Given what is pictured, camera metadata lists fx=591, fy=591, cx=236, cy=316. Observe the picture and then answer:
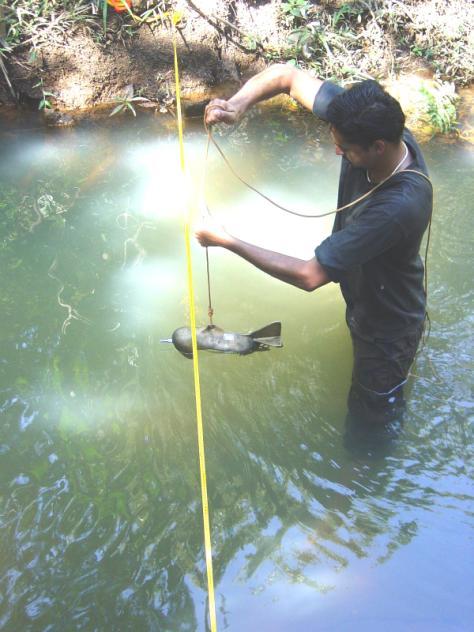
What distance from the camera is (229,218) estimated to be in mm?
4105

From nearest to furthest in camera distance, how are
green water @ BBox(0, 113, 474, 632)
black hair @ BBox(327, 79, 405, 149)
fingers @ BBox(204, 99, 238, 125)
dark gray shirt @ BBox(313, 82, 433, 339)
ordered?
black hair @ BBox(327, 79, 405, 149)
dark gray shirt @ BBox(313, 82, 433, 339)
green water @ BBox(0, 113, 474, 632)
fingers @ BBox(204, 99, 238, 125)

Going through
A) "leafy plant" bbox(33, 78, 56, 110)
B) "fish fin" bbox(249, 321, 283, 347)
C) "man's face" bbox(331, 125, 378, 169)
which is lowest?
"fish fin" bbox(249, 321, 283, 347)

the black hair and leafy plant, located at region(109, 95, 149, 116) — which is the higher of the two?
the black hair

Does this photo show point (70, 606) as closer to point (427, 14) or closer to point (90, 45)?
point (90, 45)

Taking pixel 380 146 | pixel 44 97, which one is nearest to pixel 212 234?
pixel 380 146

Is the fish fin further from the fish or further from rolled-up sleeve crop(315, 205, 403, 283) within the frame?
rolled-up sleeve crop(315, 205, 403, 283)

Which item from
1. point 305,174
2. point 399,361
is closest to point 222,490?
point 399,361

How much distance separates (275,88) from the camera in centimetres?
260

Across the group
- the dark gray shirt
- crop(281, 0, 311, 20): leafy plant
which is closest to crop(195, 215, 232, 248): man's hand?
the dark gray shirt

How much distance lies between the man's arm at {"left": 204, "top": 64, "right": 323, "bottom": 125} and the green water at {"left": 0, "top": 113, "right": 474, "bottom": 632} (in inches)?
49.4

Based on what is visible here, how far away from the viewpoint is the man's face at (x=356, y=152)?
1.87 metres

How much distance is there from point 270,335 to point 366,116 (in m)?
1.14

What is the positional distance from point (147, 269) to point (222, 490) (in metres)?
1.68

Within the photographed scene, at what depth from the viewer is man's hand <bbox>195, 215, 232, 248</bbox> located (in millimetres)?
2061
